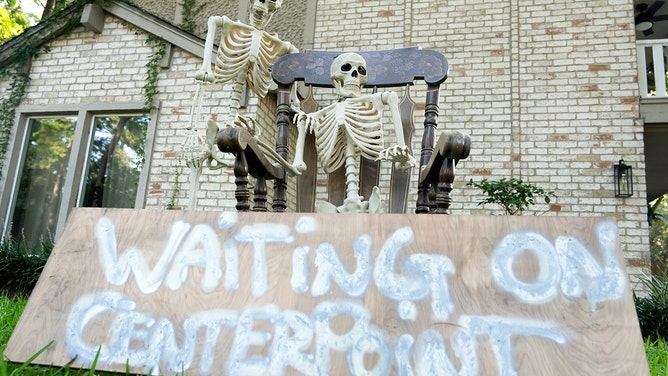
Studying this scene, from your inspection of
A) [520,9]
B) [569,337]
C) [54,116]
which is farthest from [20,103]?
[569,337]

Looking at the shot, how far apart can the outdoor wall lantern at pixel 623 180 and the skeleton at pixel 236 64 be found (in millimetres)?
3533

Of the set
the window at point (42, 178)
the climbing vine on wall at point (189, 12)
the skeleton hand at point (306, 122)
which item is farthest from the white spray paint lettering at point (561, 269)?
the climbing vine on wall at point (189, 12)

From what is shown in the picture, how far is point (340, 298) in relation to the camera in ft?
4.67

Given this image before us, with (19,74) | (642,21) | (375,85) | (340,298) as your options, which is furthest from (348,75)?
(642,21)

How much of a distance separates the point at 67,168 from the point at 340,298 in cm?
493

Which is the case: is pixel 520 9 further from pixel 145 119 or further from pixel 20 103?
pixel 20 103

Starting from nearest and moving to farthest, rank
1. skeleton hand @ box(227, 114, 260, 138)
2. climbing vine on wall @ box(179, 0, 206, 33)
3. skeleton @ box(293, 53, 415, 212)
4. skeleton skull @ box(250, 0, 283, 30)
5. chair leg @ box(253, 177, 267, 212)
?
chair leg @ box(253, 177, 267, 212) < skeleton @ box(293, 53, 415, 212) < skeleton hand @ box(227, 114, 260, 138) < skeleton skull @ box(250, 0, 283, 30) < climbing vine on wall @ box(179, 0, 206, 33)

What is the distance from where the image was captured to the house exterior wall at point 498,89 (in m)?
4.89

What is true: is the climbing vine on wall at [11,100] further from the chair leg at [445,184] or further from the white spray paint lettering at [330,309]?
the chair leg at [445,184]

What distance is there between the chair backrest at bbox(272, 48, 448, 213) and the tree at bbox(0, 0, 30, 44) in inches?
451

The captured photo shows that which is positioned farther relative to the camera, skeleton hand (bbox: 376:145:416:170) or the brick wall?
the brick wall

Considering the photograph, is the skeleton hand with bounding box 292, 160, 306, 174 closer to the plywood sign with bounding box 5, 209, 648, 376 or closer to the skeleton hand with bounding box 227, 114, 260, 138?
the skeleton hand with bounding box 227, 114, 260, 138

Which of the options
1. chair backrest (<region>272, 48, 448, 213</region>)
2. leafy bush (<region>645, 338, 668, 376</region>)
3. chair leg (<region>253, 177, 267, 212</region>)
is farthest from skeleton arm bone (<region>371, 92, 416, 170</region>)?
leafy bush (<region>645, 338, 668, 376</region>)

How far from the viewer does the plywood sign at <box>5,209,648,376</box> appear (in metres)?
1.29
